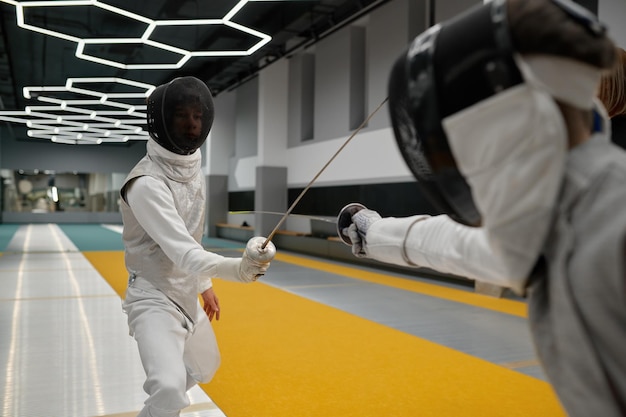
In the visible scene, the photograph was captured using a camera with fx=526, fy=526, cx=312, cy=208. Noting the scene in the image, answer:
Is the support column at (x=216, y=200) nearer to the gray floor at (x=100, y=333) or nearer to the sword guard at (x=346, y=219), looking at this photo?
the gray floor at (x=100, y=333)

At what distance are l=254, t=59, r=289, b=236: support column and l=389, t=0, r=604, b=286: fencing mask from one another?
37.5 feet

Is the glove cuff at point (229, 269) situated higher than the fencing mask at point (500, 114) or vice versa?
the fencing mask at point (500, 114)

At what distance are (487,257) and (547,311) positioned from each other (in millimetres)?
203

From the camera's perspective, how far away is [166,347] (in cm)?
181

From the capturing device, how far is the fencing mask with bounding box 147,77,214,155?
210cm

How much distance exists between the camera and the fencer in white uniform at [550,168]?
703 millimetres

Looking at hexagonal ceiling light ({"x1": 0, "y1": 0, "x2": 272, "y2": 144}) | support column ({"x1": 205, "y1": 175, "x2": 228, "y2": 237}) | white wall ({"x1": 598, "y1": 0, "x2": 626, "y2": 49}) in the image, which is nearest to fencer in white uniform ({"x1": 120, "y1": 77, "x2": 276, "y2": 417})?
white wall ({"x1": 598, "y1": 0, "x2": 626, "y2": 49})

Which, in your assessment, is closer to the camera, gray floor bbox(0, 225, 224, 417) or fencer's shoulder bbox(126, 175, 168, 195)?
fencer's shoulder bbox(126, 175, 168, 195)

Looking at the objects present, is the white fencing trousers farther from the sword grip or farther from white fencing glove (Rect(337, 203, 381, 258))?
white fencing glove (Rect(337, 203, 381, 258))

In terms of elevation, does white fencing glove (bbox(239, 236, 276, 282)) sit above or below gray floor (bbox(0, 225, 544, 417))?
above

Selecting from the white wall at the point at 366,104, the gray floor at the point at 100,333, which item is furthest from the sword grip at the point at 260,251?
the white wall at the point at 366,104

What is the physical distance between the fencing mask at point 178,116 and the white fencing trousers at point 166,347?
57 cm

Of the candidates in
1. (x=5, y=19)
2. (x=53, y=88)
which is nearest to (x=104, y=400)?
(x=5, y=19)

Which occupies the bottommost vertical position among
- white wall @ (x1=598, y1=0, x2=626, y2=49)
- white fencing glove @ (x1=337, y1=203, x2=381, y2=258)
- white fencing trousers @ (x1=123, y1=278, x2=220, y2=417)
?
white fencing trousers @ (x1=123, y1=278, x2=220, y2=417)
